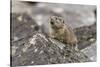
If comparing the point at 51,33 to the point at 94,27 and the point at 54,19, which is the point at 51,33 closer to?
the point at 54,19

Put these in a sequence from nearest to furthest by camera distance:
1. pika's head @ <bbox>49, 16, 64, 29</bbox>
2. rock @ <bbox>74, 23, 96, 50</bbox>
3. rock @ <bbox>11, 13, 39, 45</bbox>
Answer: rock @ <bbox>11, 13, 39, 45</bbox>, pika's head @ <bbox>49, 16, 64, 29</bbox>, rock @ <bbox>74, 23, 96, 50</bbox>

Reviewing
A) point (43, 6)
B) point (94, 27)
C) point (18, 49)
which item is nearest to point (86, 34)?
point (94, 27)

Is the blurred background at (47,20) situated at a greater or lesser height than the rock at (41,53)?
greater

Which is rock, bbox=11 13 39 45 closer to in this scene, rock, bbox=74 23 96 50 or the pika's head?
the pika's head

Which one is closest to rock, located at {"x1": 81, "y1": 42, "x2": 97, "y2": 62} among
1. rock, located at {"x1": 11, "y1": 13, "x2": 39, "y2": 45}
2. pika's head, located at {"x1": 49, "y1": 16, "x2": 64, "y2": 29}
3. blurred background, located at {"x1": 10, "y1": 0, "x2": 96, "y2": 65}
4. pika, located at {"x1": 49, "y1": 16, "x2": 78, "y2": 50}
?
blurred background, located at {"x1": 10, "y1": 0, "x2": 96, "y2": 65}

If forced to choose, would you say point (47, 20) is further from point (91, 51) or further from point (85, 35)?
point (91, 51)

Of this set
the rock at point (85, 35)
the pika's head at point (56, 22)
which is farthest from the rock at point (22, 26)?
the rock at point (85, 35)

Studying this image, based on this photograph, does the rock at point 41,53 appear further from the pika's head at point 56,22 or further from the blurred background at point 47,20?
the pika's head at point 56,22
